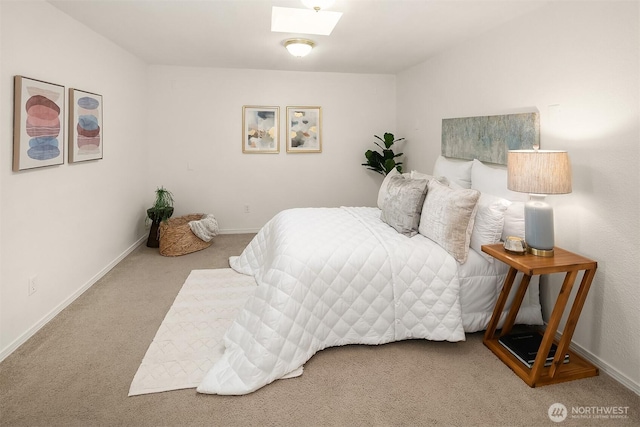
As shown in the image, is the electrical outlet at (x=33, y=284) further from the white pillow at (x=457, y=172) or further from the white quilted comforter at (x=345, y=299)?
the white pillow at (x=457, y=172)

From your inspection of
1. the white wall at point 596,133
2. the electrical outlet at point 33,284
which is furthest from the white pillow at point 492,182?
the electrical outlet at point 33,284

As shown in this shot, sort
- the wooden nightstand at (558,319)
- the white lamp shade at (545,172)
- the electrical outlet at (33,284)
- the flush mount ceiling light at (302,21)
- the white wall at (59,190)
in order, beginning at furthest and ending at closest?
the flush mount ceiling light at (302,21) < the electrical outlet at (33,284) < the white wall at (59,190) < the white lamp shade at (545,172) < the wooden nightstand at (558,319)

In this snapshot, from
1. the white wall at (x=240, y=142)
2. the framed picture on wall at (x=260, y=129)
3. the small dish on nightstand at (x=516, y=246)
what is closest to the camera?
the small dish on nightstand at (x=516, y=246)

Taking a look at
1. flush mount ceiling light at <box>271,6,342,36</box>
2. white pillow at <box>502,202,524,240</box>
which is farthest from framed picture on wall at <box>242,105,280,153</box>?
white pillow at <box>502,202,524,240</box>

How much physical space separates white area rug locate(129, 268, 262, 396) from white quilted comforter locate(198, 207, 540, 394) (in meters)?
0.21

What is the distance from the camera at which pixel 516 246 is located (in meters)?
2.21

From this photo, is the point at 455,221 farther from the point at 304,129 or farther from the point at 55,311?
the point at 304,129

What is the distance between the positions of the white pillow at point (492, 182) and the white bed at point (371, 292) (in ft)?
0.20

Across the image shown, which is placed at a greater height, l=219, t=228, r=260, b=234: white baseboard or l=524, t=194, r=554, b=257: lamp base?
l=524, t=194, r=554, b=257: lamp base

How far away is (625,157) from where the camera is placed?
2.04 m

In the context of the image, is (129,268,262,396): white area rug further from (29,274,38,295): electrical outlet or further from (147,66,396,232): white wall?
(147,66,396,232): white wall

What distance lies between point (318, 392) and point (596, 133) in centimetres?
225

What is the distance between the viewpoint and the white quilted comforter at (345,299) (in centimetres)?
214

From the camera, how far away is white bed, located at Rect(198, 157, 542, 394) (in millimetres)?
2107
